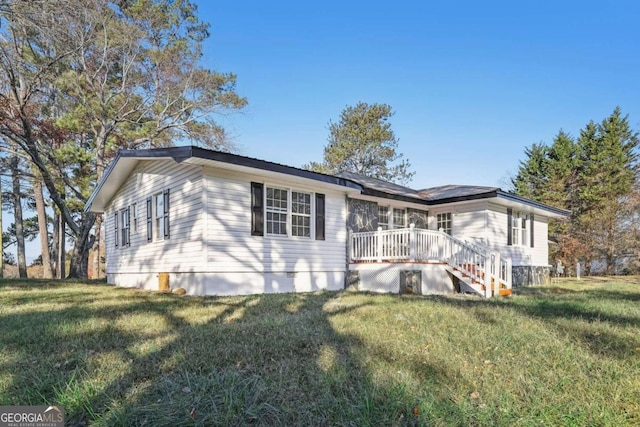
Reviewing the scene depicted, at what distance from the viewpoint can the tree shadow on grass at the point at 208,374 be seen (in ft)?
8.13

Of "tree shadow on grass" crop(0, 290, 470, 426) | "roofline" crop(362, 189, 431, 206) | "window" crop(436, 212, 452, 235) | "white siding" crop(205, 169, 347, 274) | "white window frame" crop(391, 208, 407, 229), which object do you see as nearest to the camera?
"tree shadow on grass" crop(0, 290, 470, 426)

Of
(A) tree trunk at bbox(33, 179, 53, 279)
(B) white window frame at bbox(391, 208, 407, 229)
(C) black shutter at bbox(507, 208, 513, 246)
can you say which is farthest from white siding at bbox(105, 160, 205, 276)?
(C) black shutter at bbox(507, 208, 513, 246)

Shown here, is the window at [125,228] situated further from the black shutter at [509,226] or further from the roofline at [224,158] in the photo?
the black shutter at [509,226]

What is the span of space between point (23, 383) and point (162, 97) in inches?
734

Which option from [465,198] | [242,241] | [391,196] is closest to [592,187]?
[465,198]

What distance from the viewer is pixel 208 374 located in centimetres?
304

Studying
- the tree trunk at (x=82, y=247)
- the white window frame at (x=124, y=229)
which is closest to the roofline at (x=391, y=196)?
the white window frame at (x=124, y=229)

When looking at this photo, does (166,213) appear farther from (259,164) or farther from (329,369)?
(329,369)

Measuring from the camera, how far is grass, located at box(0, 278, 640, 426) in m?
2.48

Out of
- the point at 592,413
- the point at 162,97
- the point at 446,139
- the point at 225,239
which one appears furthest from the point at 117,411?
the point at 446,139

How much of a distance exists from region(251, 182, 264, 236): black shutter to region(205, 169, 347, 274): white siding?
10cm

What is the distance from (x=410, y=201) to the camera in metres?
13.2

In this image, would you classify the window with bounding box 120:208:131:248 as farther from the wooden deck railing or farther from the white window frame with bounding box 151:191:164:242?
the wooden deck railing

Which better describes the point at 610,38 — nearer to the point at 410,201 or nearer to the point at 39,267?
the point at 410,201
